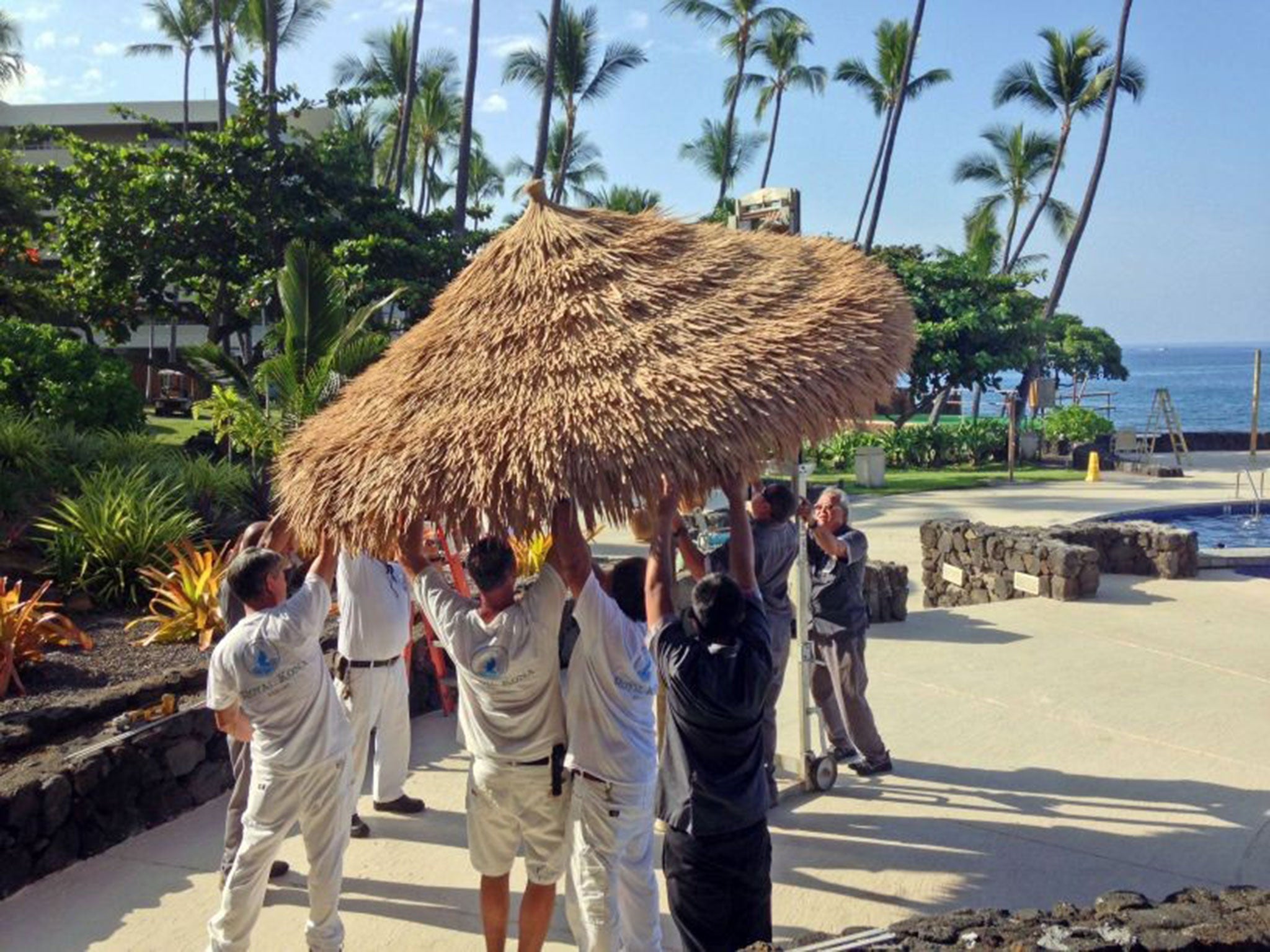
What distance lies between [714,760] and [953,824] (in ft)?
8.19

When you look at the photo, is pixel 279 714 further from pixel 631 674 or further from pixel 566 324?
pixel 566 324

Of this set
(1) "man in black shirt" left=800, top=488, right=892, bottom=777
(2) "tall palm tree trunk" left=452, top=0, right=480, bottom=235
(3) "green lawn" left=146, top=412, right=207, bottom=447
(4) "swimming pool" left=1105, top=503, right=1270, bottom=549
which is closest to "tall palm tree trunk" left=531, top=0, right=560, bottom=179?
(2) "tall palm tree trunk" left=452, top=0, right=480, bottom=235

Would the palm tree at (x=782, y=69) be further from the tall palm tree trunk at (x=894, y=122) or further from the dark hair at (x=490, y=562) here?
the dark hair at (x=490, y=562)

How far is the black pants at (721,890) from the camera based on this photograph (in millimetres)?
3785

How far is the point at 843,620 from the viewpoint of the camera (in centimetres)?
625

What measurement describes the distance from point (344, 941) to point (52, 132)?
22.6 meters

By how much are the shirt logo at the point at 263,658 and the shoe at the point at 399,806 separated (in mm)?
2113

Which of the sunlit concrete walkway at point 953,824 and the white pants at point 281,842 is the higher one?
the white pants at point 281,842

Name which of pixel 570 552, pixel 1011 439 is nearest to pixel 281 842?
pixel 570 552

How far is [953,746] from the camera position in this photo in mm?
6891

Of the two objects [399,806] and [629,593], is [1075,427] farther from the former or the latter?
[629,593]

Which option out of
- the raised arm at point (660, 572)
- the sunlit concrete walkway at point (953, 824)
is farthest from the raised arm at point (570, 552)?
the sunlit concrete walkway at point (953, 824)

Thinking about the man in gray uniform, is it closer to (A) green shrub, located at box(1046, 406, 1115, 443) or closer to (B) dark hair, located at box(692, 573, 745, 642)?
(B) dark hair, located at box(692, 573, 745, 642)

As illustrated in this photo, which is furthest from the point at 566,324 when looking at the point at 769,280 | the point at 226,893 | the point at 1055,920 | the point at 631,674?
the point at 1055,920
